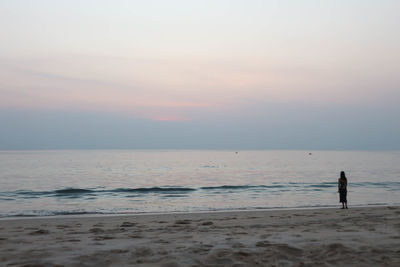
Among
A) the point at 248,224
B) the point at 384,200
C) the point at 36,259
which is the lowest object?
the point at 384,200

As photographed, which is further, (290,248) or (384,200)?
(384,200)

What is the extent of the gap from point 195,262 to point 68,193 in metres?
26.5

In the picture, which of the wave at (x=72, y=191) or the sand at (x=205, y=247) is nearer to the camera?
the sand at (x=205, y=247)

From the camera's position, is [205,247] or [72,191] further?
[72,191]

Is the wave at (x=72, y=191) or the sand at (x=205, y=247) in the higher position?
the sand at (x=205, y=247)

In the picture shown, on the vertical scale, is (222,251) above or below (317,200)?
above

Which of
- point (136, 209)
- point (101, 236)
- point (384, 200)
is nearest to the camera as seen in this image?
point (101, 236)

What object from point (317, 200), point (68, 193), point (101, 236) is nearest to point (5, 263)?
point (101, 236)

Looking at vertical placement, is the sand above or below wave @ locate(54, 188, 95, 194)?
above

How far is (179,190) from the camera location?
3350 centimetres

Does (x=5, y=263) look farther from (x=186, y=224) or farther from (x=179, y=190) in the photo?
(x=179, y=190)

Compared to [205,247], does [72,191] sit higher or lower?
lower

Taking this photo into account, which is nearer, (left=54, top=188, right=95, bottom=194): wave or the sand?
the sand

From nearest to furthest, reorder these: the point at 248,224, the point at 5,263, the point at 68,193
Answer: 1. the point at 5,263
2. the point at 248,224
3. the point at 68,193
